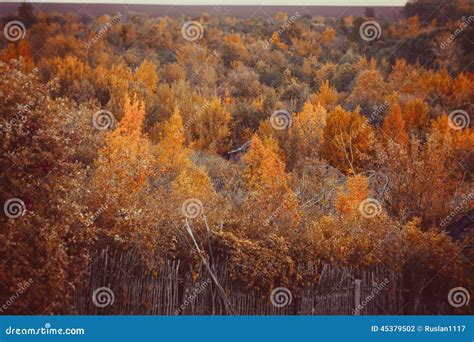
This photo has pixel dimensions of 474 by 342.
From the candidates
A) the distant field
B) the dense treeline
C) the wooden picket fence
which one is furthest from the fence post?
the distant field

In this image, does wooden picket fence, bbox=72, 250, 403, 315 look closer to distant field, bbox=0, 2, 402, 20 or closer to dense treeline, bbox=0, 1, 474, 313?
dense treeline, bbox=0, 1, 474, 313

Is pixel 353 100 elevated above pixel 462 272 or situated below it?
above

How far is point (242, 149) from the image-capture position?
39.3 ft

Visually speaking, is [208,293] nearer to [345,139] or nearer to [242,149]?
[242,149]

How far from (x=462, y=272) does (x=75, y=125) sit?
16.7 feet

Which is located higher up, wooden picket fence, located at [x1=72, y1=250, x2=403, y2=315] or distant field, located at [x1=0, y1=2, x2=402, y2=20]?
distant field, located at [x1=0, y1=2, x2=402, y2=20]

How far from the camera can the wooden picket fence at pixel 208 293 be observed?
6.82 meters

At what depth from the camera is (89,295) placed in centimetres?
681

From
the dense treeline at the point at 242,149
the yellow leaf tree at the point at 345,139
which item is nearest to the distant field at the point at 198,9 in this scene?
the dense treeline at the point at 242,149

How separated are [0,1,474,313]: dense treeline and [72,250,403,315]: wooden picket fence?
0.16 m

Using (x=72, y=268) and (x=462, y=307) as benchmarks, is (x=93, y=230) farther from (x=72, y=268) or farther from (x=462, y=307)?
(x=462, y=307)

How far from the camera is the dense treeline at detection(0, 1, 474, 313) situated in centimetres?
624
